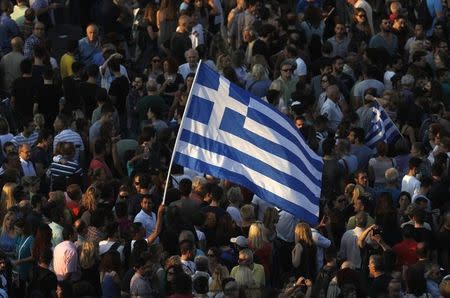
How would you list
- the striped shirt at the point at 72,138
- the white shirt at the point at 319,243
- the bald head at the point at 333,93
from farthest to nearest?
the bald head at the point at 333,93, the striped shirt at the point at 72,138, the white shirt at the point at 319,243

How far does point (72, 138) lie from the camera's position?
1034 inches

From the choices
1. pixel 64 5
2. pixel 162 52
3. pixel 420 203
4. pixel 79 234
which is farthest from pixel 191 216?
pixel 64 5

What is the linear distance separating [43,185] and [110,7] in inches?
295

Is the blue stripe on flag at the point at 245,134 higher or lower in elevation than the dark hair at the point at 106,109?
higher

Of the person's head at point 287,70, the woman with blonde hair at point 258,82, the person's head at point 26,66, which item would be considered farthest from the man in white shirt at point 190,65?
the person's head at point 26,66

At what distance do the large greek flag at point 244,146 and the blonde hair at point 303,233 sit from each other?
136 centimetres

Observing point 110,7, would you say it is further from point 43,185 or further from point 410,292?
point 410,292

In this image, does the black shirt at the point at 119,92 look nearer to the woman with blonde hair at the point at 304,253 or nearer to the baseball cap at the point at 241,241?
the woman with blonde hair at the point at 304,253

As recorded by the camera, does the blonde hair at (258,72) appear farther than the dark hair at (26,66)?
Yes

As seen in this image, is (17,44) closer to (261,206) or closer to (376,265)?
(261,206)

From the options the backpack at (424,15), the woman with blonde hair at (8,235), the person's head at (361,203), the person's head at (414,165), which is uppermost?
the woman with blonde hair at (8,235)

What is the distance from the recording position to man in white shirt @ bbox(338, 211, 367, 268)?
23.4 metres

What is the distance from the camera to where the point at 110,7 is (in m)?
32.5

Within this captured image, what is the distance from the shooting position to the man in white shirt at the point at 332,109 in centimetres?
2820
